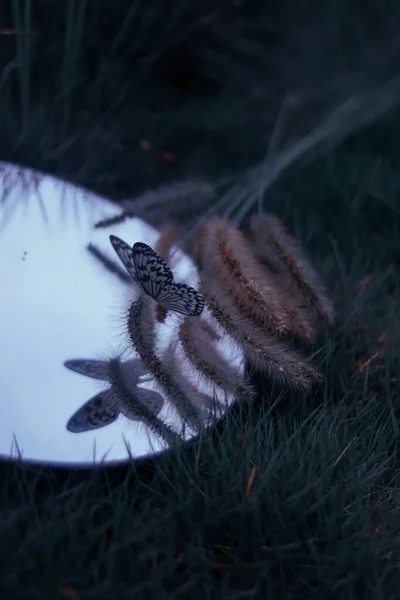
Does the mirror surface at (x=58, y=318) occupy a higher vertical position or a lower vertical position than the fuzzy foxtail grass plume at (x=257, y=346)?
higher

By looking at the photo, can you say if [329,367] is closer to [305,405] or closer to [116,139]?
[305,405]

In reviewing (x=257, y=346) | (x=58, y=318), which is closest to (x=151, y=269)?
(x=257, y=346)

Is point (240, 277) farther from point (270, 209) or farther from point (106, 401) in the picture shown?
point (270, 209)

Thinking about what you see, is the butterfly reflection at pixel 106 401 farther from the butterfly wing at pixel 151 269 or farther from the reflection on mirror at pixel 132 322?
the butterfly wing at pixel 151 269

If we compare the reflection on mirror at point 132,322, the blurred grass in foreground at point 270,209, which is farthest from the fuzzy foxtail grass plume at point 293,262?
the blurred grass in foreground at point 270,209

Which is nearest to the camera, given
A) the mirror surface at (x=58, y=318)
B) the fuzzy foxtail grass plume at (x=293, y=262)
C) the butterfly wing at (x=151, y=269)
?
the butterfly wing at (x=151, y=269)

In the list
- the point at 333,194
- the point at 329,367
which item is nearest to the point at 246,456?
the point at 329,367

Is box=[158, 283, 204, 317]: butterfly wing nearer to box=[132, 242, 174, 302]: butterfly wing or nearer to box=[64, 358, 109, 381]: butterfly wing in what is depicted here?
box=[132, 242, 174, 302]: butterfly wing

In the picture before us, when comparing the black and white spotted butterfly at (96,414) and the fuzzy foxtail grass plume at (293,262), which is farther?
the fuzzy foxtail grass plume at (293,262)
